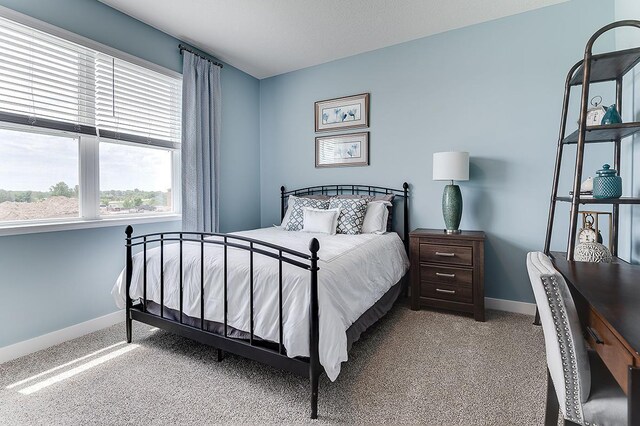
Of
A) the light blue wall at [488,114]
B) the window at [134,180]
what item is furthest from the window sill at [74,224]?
the light blue wall at [488,114]

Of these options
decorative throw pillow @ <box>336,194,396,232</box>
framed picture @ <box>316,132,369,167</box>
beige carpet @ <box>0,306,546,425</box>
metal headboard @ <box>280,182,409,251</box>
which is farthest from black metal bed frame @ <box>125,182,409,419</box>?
framed picture @ <box>316,132,369,167</box>

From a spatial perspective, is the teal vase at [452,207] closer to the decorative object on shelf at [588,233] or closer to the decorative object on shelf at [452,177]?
the decorative object on shelf at [452,177]

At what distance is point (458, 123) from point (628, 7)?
134cm

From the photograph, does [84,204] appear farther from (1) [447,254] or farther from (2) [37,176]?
(1) [447,254]

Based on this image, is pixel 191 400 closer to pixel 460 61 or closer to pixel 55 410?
pixel 55 410

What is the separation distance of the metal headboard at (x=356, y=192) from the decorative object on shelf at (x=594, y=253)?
1.54 metres

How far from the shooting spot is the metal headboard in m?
3.33

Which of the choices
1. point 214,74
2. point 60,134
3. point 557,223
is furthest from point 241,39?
point 557,223

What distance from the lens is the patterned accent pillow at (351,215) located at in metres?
3.04

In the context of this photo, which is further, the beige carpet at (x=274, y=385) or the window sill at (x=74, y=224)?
the window sill at (x=74, y=224)

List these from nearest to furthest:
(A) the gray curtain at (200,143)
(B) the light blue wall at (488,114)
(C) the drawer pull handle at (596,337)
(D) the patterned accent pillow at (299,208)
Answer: (C) the drawer pull handle at (596,337) → (B) the light blue wall at (488,114) → (A) the gray curtain at (200,143) → (D) the patterned accent pillow at (299,208)

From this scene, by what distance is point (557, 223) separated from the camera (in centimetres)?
270

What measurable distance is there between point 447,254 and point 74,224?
3.09 metres

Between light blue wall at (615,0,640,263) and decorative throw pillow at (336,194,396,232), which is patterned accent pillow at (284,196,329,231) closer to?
decorative throw pillow at (336,194,396,232)
